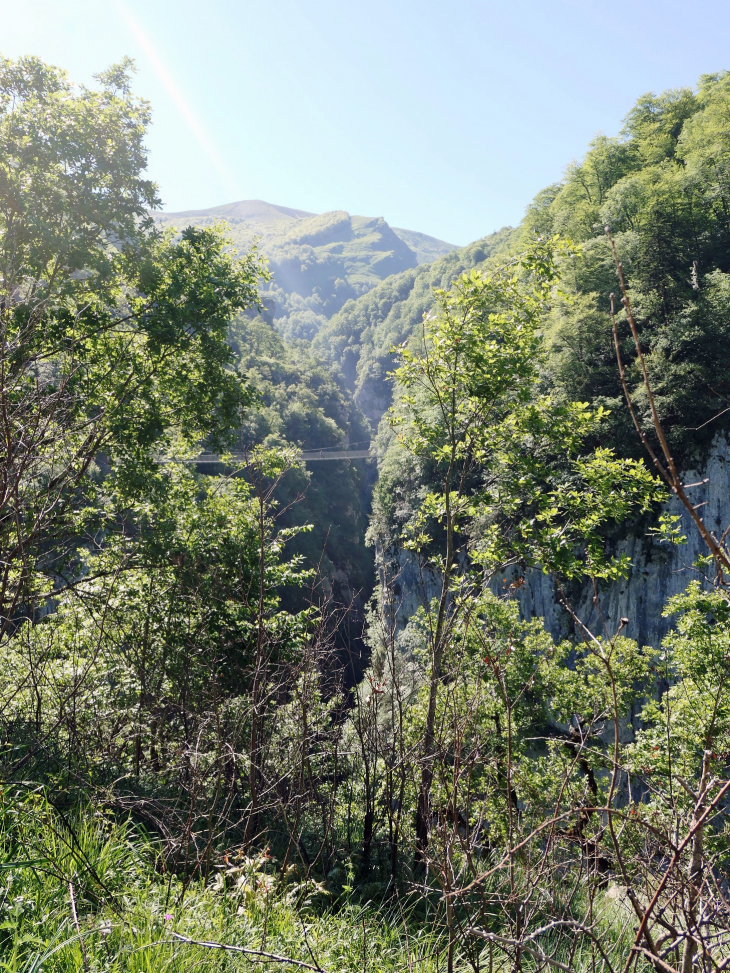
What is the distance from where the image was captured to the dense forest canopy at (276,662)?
1.89 m

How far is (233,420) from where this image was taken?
7965mm

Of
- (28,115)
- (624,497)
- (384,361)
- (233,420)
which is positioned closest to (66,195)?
(28,115)

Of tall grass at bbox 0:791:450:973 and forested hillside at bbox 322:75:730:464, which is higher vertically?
forested hillside at bbox 322:75:730:464

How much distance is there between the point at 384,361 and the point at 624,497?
10536 cm

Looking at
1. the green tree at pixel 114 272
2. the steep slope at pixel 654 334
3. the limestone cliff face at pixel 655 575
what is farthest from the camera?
the steep slope at pixel 654 334

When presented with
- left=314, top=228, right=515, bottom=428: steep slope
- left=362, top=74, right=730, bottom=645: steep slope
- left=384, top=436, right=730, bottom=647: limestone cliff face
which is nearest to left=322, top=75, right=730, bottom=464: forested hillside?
left=362, top=74, right=730, bottom=645: steep slope

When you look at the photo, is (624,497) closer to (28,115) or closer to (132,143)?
(132,143)

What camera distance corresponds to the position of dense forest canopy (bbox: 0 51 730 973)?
1.89m

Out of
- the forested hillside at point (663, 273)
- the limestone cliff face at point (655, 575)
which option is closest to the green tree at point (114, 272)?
the forested hillside at point (663, 273)

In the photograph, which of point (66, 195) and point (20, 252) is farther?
point (66, 195)

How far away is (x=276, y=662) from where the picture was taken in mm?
6594

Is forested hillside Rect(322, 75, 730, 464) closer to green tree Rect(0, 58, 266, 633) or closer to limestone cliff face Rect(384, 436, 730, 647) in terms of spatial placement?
limestone cliff face Rect(384, 436, 730, 647)

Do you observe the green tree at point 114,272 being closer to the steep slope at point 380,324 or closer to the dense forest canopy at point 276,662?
the dense forest canopy at point 276,662

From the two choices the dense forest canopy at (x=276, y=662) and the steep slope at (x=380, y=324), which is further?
the steep slope at (x=380, y=324)
